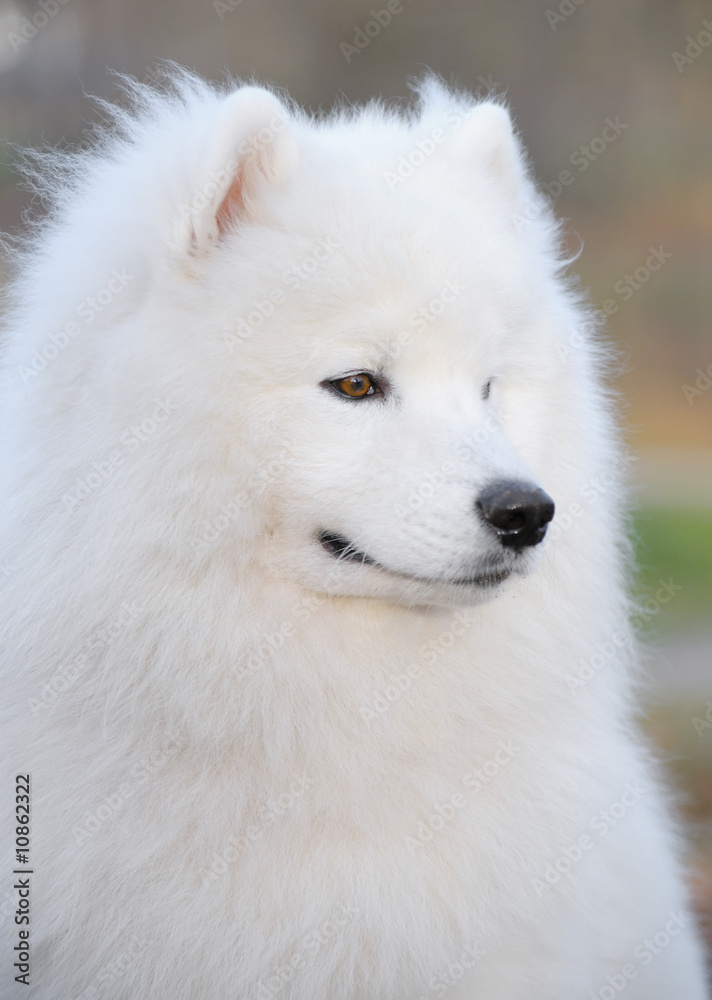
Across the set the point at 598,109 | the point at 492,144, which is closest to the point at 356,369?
the point at 492,144

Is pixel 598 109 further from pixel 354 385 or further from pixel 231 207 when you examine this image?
pixel 354 385

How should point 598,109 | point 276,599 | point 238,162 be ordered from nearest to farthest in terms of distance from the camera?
1. point 238,162
2. point 276,599
3. point 598,109

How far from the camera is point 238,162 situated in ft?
7.06

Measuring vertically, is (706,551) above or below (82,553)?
above

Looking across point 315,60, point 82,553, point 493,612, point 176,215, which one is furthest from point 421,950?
point 315,60

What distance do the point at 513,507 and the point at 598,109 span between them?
7.72 meters

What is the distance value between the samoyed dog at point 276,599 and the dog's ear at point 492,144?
202mm

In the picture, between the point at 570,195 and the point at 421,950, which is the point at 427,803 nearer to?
the point at 421,950

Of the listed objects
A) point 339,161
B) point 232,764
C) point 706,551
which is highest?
point 706,551

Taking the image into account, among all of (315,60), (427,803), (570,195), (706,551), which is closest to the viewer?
(427,803)

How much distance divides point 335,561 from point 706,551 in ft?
27.4

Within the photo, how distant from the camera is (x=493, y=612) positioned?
2455 mm

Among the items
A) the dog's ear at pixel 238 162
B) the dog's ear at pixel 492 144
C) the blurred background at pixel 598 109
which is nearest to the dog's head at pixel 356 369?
the dog's ear at pixel 238 162

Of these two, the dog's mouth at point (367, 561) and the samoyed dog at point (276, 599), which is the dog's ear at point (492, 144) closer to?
the samoyed dog at point (276, 599)
